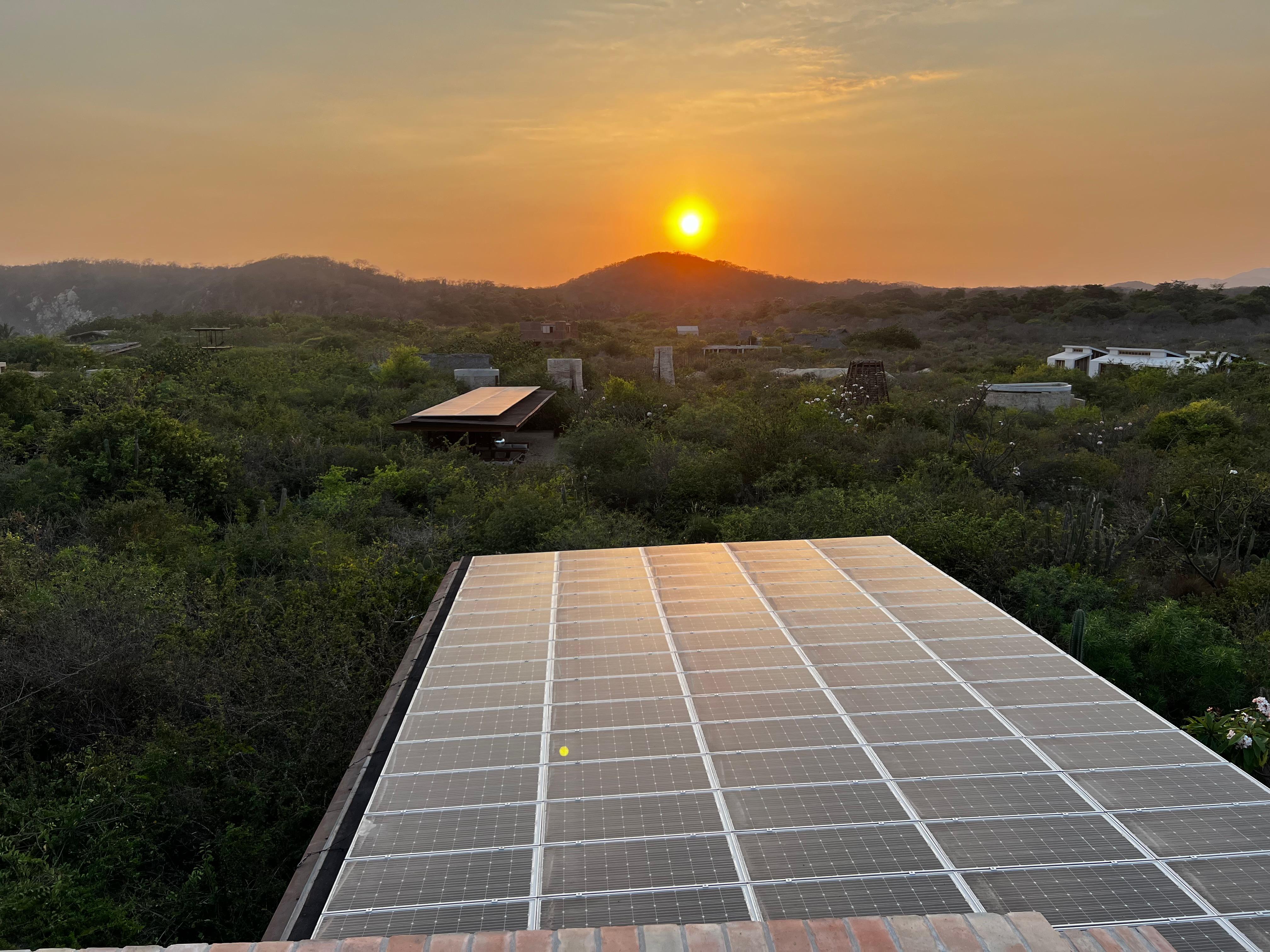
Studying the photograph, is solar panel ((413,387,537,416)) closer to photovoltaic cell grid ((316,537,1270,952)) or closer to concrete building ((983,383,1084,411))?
photovoltaic cell grid ((316,537,1270,952))

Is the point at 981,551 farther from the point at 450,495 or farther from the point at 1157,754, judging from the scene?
the point at 450,495

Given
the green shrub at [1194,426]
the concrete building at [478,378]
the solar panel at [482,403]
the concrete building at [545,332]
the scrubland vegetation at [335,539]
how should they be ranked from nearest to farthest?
1. the scrubland vegetation at [335,539]
2. the green shrub at [1194,426]
3. the solar panel at [482,403]
4. the concrete building at [478,378]
5. the concrete building at [545,332]

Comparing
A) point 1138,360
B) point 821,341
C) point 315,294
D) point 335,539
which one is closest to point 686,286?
point 315,294

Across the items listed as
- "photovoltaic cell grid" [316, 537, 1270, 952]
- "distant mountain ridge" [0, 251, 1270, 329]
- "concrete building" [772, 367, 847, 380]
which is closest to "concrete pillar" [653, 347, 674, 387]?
"concrete building" [772, 367, 847, 380]

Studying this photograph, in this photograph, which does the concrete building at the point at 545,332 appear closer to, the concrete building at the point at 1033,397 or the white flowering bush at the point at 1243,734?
the concrete building at the point at 1033,397

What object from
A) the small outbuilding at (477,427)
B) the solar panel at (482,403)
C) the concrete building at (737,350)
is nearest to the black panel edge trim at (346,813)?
the small outbuilding at (477,427)
